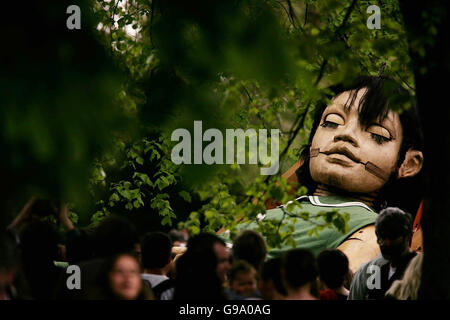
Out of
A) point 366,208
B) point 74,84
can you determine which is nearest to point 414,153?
point 366,208

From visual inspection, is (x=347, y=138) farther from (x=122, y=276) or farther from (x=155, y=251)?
(x=122, y=276)

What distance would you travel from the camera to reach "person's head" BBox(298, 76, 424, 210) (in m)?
8.23

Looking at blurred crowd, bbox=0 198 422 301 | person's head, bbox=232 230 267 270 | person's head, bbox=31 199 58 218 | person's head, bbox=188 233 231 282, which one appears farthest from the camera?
person's head, bbox=31 199 58 218

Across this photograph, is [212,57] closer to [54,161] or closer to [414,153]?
[54,161]

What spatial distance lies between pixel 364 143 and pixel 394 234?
2877 millimetres

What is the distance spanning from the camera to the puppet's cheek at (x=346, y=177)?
27.1 ft

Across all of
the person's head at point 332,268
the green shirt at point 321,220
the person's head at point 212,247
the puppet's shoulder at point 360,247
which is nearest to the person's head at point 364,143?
the green shirt at point 321,220

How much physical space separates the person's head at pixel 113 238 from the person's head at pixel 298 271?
3.10 ft

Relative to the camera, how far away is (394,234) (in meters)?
5.43

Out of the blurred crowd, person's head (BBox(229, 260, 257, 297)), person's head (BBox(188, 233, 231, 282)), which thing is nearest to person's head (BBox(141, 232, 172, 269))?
the blurred crowd

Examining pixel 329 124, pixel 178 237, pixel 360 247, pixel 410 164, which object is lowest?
pixel 178 237

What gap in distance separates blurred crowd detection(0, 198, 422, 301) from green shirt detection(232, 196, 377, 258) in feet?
6.36

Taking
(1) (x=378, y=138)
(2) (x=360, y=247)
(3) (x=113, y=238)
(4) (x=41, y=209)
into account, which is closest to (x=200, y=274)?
(3) (x=113, y=238)

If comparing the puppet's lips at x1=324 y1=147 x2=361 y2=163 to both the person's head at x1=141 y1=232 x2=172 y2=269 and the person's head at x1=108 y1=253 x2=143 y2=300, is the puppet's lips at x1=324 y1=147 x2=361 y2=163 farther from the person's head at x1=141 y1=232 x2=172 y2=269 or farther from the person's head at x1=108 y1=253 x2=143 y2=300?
the person's head at x1=108 y1=253 x2=143 y2=300
